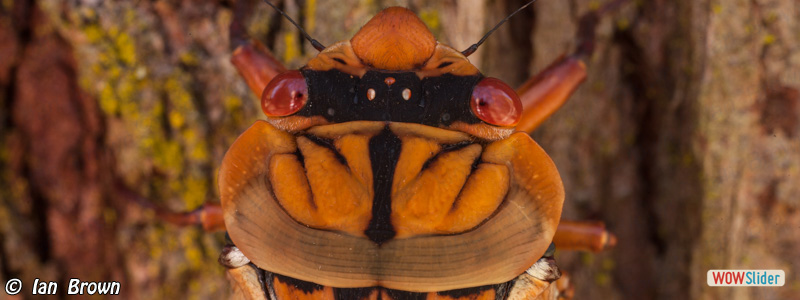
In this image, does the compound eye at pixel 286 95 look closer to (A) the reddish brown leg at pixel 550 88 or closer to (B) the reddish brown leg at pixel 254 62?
(B) the reddish brown leg at pixel 254 62

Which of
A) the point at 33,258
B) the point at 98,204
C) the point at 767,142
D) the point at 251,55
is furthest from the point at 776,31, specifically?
the point at 33,258

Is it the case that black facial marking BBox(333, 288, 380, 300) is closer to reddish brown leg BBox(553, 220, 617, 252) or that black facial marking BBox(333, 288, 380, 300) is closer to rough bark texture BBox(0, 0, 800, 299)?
reddish brown leg BBox(553, 220, 617, 252)

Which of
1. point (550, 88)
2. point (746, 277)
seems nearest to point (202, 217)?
point (550, 88)

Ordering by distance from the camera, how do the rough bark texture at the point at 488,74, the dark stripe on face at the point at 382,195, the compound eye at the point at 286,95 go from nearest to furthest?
1. the dark stripe on face at the point at 382,195
2. the compound eye at the point at 286,95
3. the rough bark texture at the point at 488,74

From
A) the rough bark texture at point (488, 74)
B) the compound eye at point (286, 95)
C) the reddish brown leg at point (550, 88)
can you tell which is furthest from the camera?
the rough bark texture at point (488, 74)

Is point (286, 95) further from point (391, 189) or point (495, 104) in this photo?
point (495, 104)

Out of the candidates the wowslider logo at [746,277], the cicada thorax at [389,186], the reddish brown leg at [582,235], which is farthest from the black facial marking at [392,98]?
the wowslider logo at [746,277]
